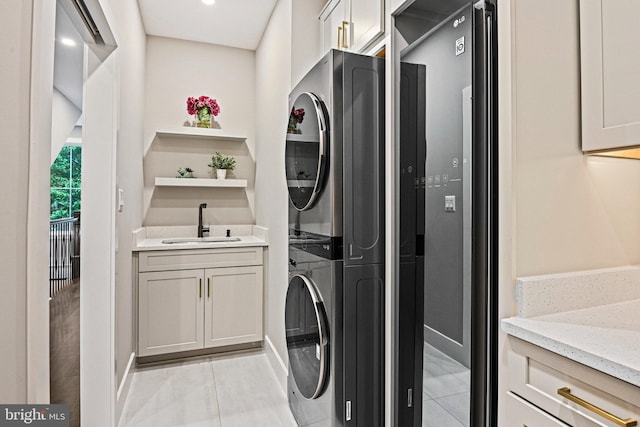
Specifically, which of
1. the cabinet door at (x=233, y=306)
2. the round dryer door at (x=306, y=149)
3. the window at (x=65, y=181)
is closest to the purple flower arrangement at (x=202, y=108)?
the cabinet door at (x=233, y=306)

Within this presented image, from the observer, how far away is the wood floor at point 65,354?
2.20 meters

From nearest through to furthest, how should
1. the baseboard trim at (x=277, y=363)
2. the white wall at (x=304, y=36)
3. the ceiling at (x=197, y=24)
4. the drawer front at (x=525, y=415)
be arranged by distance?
the drawer front at (x=525, y=415) < the white wall at (x=304, y=36) < the baseboard trim at (x=277, y=363) < the ceiling at (x=197, y=24)

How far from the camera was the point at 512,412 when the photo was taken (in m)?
0.96

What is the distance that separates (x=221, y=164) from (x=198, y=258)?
38.3 inches

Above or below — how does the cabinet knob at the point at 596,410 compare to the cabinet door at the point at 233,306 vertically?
above

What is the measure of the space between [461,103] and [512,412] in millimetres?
882


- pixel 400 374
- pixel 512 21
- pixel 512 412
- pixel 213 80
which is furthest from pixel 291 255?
pixel 213 80

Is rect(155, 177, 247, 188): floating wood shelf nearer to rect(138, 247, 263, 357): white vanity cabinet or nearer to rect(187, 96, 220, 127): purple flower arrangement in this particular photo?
rect(187, 96, 220, 127): purple flower arrangement

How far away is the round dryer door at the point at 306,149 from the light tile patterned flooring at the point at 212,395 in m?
0.83

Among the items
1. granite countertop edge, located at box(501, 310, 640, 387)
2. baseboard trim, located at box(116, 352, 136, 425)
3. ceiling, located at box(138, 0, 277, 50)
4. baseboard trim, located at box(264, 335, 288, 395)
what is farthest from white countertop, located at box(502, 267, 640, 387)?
ceiling, located at box(138, 0, 277, 50)

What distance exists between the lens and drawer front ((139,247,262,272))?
9.11 feet

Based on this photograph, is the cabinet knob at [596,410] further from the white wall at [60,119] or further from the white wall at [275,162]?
the white wall at [60,119]

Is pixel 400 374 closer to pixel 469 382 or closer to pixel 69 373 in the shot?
pixel 469 382

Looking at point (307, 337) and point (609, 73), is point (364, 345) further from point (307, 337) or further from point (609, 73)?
point (609, 73)
